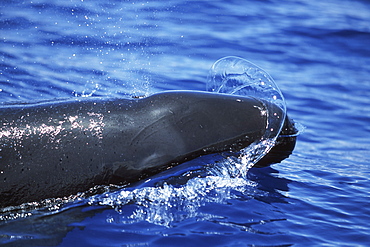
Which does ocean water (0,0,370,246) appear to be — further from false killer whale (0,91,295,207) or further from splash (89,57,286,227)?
false killer whale (0,91,295,207)

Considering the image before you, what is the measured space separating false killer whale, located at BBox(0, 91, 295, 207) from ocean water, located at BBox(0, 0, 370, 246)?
22 centimetres

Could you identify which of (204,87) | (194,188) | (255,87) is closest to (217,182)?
Result: (194,188)

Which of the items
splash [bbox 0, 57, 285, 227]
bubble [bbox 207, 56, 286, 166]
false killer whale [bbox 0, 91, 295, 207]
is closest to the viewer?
false killer whale [bbox 0, 91, 295, 207]

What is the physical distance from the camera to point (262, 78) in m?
7.10

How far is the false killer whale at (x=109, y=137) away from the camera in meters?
5.68

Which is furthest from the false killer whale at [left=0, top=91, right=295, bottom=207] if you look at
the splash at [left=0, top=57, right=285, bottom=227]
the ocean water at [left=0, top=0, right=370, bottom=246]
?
the ocean water at [left=0, top=0, right=370, bottom=246]

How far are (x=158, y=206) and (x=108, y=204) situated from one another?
1.69ft

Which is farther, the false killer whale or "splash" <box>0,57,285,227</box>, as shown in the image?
"splash" <box>0,57,285,227</box>

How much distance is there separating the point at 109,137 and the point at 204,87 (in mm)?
6205

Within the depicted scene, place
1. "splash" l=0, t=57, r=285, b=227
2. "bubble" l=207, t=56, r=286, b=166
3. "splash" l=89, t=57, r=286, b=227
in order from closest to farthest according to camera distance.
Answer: "splash" l=0, t=57, r=285, b=227
"splash" l=89, t=57, r=286, b=227
"bubble" l=207, t=56, r=286, b=166

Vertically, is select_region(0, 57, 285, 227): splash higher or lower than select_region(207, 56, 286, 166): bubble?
lower

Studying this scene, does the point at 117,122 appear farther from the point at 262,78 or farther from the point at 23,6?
the point at 23,6

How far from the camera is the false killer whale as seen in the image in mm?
5684

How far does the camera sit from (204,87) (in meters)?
12.0
